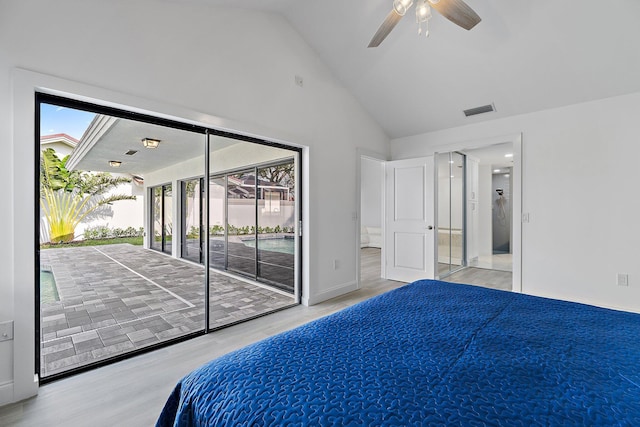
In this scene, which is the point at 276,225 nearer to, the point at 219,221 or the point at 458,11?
the point at 219,221

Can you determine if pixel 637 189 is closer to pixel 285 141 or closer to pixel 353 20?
pixel 353 20

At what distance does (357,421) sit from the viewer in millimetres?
728

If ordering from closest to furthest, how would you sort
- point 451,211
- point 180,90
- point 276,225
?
point 180,90 → point 276,225 → point 451,211

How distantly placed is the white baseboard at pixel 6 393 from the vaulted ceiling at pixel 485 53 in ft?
10.5

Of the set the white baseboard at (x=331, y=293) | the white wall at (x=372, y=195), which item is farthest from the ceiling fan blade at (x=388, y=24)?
the white wall at (x=372, y=195)

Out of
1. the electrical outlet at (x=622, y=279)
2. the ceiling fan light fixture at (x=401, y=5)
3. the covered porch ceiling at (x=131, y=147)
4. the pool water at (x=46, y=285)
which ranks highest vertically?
the ceiling fan light fixture at (x=401, y=5)

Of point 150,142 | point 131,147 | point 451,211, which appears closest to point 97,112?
point 131,147

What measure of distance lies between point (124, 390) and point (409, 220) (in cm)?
408

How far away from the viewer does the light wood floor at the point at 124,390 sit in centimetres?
169

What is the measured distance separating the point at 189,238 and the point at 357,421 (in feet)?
13.8

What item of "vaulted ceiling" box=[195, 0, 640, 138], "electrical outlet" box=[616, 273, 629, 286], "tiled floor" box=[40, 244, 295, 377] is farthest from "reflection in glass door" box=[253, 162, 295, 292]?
"electrical outlet" box=[616, 273, 629, 286]

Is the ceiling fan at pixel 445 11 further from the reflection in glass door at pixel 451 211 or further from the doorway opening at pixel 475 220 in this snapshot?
the reflection in glass door at pixel 451 211

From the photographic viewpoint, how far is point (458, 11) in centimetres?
216

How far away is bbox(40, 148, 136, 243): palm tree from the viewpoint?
2.16 m
